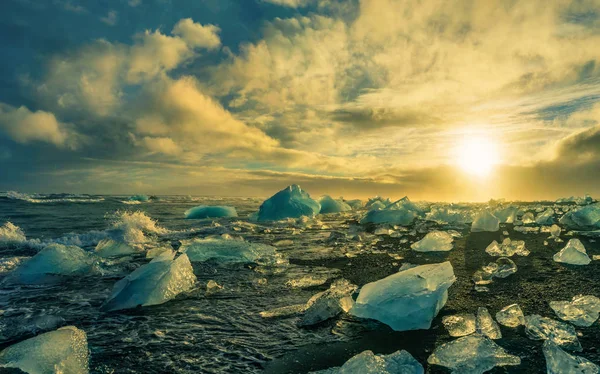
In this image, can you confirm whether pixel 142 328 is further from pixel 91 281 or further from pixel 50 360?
pixel 91 281

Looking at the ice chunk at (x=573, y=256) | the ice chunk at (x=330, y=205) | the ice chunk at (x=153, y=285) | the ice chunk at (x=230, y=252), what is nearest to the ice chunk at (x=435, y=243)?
the ice chunk at (x=573, y=256)

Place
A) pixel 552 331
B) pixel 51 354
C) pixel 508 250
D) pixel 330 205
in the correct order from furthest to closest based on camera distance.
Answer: pixel 330 205, pixel 508 250, pixel 552 331, pixel 51 354

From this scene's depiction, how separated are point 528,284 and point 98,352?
385 cm

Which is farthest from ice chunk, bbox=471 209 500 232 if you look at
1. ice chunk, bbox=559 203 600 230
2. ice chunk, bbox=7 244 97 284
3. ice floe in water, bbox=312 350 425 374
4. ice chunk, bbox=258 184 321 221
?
ice chunk, bbox=258 184 321 221

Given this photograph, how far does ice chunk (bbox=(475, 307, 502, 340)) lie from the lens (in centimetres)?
217

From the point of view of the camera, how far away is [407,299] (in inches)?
96.6

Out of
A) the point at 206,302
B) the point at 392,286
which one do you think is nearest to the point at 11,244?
the point at 206,302

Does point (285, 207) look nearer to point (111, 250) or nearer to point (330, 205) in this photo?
point (330, 205)

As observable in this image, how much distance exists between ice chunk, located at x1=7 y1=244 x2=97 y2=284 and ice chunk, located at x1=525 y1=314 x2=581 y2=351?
4.96 m

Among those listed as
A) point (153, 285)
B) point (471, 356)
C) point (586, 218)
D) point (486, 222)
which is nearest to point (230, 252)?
point (153, 285)

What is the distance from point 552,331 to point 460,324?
54cm

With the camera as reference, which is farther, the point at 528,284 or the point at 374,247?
the point at 374,247

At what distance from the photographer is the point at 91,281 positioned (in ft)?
13.1

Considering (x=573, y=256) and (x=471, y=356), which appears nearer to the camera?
(x=471, y=356)
